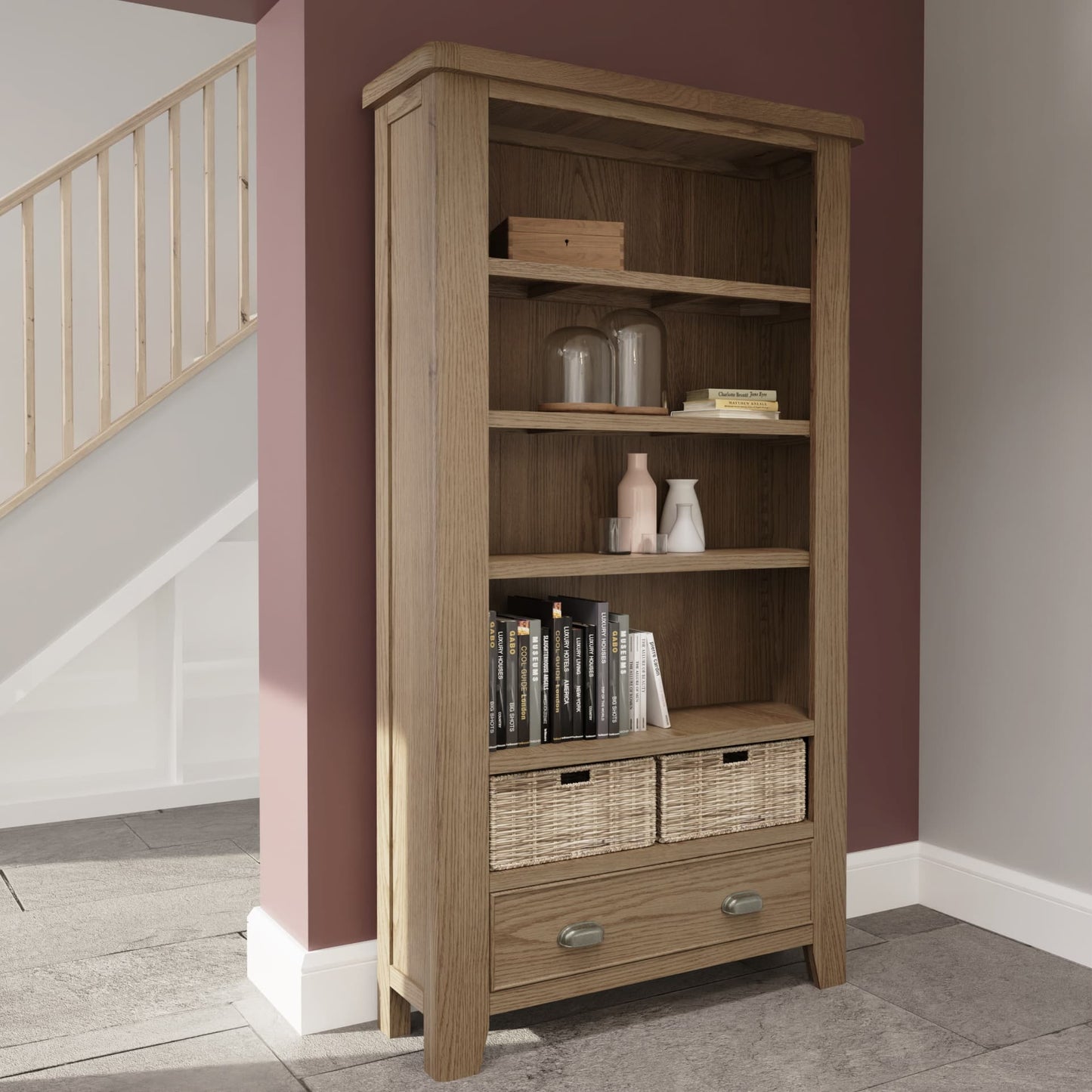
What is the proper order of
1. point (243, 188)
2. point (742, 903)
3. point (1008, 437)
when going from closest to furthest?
point (742, 903), point (1008, 437), point (243, 188)

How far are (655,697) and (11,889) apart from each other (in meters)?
2.16

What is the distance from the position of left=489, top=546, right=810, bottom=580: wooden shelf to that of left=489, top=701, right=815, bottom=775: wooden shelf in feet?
1.18

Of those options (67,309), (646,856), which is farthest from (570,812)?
(67,309)

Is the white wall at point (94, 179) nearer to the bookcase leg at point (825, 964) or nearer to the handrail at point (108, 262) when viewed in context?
the handrail at point (108, 262)

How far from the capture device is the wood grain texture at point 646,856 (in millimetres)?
2406

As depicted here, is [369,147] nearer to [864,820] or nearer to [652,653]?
[652,653]

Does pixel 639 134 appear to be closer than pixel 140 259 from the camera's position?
Yes

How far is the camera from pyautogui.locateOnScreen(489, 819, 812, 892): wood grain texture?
2.41 metres

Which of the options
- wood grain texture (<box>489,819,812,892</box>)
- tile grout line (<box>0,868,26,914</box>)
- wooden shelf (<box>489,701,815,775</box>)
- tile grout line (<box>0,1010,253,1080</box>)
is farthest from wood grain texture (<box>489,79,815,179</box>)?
tile grout line (<box>0,868,26,914</box>)

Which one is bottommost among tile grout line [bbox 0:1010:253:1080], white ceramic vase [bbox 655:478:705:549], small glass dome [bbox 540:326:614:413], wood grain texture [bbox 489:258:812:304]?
tile grout line [bbox 0:1010:253:1080]

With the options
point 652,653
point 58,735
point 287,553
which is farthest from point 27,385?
point 652,653

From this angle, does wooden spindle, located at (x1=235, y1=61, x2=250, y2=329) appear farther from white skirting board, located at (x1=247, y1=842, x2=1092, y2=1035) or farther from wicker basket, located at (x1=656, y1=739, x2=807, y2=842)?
wicker basket, located at (x1=656, y1=739, x2=807, y2=842)

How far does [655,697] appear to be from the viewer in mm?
2709

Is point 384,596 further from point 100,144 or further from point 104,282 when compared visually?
point 100,144
